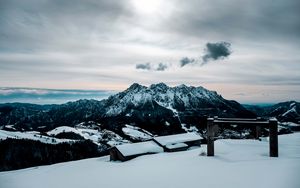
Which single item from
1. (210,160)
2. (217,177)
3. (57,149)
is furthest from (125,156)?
(57,149)

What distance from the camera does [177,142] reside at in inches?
1607

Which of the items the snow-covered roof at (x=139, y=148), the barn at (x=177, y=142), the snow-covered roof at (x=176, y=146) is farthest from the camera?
the barn at (x=177, y=142)

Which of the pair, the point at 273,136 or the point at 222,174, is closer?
the point at 222,174

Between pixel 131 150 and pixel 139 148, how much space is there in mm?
1582

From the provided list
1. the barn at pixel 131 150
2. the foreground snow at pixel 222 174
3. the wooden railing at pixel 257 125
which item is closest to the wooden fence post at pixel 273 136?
the wooden railing at pixel 257 125

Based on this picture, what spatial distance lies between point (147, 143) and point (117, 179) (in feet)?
85.1

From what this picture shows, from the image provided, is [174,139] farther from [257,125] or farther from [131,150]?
[257,125]

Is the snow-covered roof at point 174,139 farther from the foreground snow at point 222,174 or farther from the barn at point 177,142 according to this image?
the foreground snow at point 222,174

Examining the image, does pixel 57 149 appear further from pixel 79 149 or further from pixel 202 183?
pixel 202 183

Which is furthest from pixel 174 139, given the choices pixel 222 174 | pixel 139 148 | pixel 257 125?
pixel 222 174

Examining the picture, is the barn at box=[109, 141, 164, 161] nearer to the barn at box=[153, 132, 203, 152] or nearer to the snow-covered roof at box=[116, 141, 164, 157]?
the snow-covered roof at box=[116, 141, 164, 157]

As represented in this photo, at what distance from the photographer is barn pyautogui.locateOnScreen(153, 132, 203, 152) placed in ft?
126

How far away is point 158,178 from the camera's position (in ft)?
42.6

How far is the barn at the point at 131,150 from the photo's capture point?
3385cm
